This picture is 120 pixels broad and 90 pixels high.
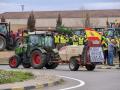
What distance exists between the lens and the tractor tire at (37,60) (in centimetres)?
2861

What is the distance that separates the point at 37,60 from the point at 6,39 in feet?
44.8

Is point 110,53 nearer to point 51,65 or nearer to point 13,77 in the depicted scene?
point 51,65

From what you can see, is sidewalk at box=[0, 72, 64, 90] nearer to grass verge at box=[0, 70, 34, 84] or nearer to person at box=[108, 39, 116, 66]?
grass verge at box=[0, 70, 34, 84]

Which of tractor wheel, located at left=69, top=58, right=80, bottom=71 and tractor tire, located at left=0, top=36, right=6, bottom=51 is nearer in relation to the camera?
tractor wheel, located at left=69, top=58, right=80, bottom=71

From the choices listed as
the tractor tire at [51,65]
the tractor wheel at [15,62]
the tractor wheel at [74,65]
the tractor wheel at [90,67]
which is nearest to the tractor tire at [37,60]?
the tractor tire at [51,65]

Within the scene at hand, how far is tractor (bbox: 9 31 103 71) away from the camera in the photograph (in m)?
27.0

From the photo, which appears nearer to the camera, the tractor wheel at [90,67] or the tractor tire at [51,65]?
the tractor wheel at [90,67]

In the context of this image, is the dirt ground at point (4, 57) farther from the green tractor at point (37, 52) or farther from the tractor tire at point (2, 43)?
the green tractor at point (37, 52)

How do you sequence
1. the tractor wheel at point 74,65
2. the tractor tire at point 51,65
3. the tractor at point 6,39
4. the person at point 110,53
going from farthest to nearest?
the tractor at point 6,39 < the person at point 110,53 < the tractor tire at point 51,65 < the tractor wheel at point 74,65

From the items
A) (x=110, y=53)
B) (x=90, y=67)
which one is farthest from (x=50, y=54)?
(x=110, y=53)

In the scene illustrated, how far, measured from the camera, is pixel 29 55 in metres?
29.5

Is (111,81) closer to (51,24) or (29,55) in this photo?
(29,55)

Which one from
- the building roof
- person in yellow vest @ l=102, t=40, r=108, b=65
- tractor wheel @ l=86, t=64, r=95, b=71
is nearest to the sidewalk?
tractor wheel @ l=86, t=64, r=95, b=71

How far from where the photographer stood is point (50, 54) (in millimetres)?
28734
